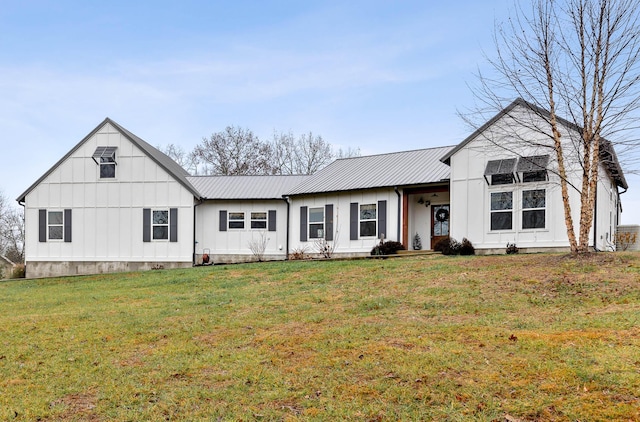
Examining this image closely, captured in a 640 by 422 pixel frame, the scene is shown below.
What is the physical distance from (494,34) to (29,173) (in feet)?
87.3

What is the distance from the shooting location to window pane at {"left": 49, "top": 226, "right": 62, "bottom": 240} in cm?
2169

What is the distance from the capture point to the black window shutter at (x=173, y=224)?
70.0 feet

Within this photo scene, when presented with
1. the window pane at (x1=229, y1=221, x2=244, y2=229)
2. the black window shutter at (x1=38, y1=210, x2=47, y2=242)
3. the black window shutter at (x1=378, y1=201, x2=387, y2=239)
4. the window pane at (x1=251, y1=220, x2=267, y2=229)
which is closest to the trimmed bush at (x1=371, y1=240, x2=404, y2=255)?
the black window shutter at (x1=378, y1=201, x2=387, y2=239)

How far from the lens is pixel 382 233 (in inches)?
767

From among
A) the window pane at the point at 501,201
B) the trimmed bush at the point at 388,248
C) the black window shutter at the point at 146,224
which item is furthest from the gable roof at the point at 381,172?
the black window shutter at the point at 146,224

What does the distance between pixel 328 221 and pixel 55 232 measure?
446 inches

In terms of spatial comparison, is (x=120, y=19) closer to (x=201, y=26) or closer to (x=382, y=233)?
(x=201, y=26)

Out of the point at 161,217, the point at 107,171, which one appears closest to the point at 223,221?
the point at 161,217

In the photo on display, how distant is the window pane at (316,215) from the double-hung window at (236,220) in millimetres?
3268

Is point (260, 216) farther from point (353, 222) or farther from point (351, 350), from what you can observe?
point (351, 350)

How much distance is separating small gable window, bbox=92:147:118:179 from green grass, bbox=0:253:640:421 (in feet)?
35.4

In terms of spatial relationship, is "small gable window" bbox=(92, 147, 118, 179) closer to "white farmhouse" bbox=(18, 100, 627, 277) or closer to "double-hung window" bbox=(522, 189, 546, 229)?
"white farmhouse" bbox=(18, 100, 627, 277)

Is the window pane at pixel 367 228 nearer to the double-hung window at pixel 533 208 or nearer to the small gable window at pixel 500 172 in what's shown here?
the small gable window at pixel 500 172

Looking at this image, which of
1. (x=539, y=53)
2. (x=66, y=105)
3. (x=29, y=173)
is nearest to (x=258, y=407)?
(x=539, y=53)
